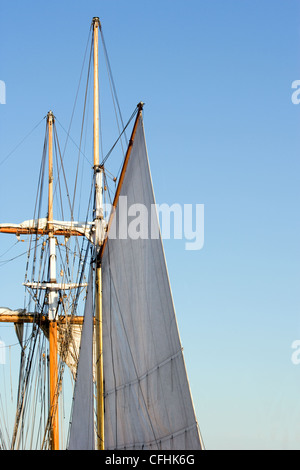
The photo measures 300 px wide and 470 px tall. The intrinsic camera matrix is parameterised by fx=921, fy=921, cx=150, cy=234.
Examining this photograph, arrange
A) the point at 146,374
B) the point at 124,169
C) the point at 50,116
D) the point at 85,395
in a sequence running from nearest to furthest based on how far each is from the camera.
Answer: the point at 146,374 < the point at 124,169 < the point at 85,395 < the point at 50,116

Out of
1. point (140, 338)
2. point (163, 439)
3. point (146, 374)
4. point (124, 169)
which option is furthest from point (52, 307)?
point (163, 439)

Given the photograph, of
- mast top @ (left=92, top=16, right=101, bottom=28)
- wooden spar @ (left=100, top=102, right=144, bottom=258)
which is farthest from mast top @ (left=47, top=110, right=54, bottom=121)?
wooden spar @ (left=100, top=102, right=144, bottom=258)

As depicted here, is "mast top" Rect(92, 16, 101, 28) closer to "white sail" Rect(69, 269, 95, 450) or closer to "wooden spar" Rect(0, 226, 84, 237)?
"white sail" Rect(69, 269, 95, 450)

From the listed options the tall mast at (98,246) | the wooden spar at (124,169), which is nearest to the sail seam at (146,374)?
the tall mast at (98,246)

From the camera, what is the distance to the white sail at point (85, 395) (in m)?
33.0

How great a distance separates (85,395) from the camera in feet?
112

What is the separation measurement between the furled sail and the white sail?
0.59m

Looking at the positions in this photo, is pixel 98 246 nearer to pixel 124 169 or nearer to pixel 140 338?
pixel 124 169

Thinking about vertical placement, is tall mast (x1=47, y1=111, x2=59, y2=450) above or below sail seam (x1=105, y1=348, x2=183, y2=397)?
above

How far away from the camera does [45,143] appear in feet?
A: 184

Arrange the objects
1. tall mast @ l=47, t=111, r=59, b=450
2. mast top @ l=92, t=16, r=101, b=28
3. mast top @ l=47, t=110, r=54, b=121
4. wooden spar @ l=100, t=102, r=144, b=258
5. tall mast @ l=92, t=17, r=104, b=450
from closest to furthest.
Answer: wooden spar @ l=100, t=102, r=144, b=258 → tall mast @ l=92, t=17, r=104, b=450 → mast top @ l=92, t=16, r=101, b=28 → tall mast @ l=47, t=111, r=59, b=450 → mast top @ l=47, t=110, r=54, b=121

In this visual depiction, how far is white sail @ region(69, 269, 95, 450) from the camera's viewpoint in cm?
3300

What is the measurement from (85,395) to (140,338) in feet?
14.8
